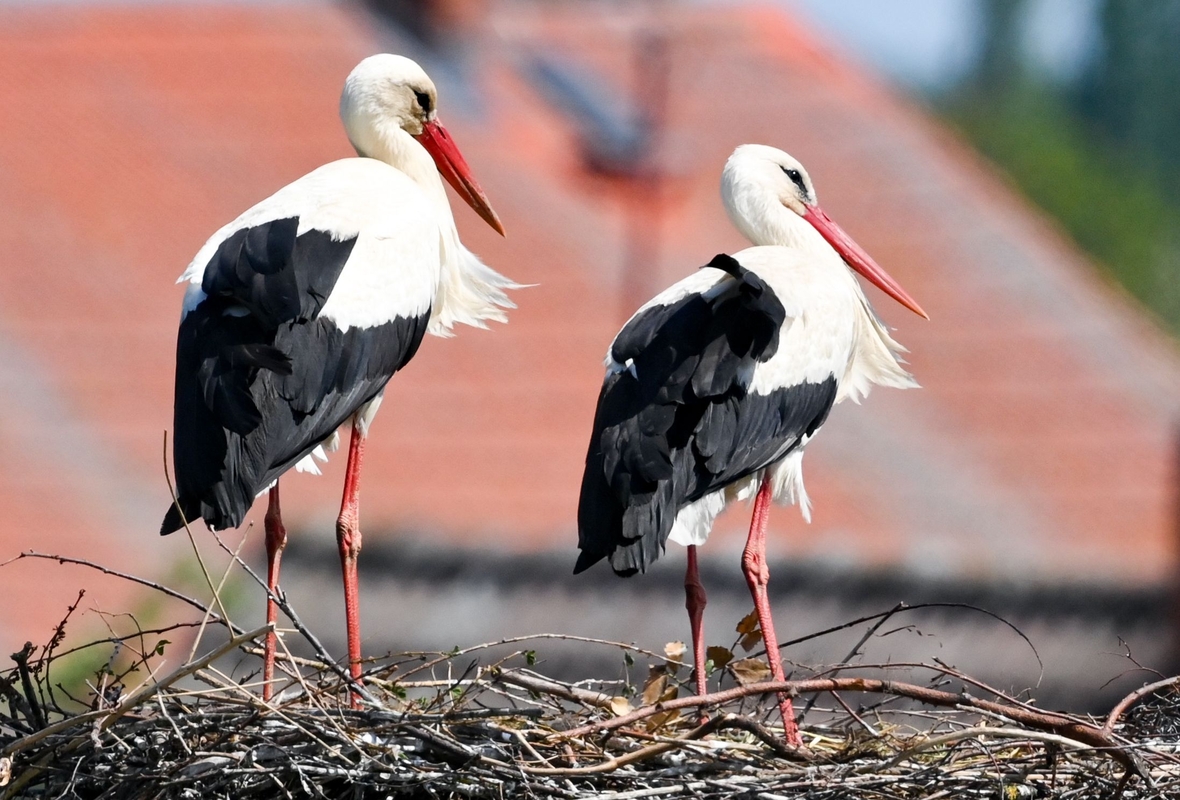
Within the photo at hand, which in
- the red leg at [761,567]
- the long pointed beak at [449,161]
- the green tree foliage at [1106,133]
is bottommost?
the red leg at [761,567]

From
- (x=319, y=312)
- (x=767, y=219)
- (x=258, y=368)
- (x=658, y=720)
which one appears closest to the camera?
(x=658, y=720)

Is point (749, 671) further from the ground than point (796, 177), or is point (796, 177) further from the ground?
point (796, 177)

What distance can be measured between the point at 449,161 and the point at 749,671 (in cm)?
169

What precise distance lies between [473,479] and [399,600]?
17.1 ft

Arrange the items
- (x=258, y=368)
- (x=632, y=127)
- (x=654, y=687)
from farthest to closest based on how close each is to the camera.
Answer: (x=632, y=127) → (x=258, y=368) → (x=654, y=687)

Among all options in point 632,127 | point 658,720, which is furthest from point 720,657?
point 632,127

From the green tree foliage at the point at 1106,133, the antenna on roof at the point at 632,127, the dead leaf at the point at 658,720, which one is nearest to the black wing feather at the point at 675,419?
the dead leaf at the point at 658,720

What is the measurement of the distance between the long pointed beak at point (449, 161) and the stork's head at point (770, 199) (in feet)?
2.16

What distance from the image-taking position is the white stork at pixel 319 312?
446 cm

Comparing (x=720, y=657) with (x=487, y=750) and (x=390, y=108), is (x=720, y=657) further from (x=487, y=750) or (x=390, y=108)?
(x=390, y=108)

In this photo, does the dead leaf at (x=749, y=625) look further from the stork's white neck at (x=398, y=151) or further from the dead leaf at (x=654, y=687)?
the stork's white neck at (x=398, y=151)

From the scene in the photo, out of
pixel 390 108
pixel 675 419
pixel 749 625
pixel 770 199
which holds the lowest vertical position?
pixel 749 625

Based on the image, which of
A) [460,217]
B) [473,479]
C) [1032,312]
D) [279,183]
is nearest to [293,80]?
[279,183]

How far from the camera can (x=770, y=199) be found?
5.46 meters
